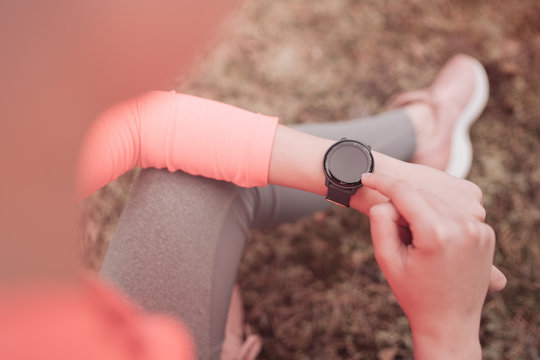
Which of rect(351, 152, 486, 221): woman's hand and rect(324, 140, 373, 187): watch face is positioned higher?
rect(324, 140, 373, 187): watch face

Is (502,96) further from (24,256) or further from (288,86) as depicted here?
(24,256)

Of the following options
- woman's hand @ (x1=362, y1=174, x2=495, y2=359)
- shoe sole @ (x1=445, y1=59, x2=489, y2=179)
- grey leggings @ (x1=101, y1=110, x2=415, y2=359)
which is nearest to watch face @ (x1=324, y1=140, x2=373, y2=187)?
woman's hand @ (x1=362, y1=174, x2=495, y2=359)

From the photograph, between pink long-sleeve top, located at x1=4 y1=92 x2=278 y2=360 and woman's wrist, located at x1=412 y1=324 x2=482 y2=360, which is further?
pink long-sleeve top, located at x1=4 y1=92 x2=278 y2=360

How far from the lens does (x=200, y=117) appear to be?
0.83 meters

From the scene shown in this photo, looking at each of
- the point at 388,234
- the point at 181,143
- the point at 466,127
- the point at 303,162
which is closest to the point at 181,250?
the point at 181,143

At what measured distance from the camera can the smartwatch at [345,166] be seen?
774 mm

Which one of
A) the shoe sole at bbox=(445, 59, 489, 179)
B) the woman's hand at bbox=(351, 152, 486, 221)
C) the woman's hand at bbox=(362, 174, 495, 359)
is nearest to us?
the woman's hand at bbox=(362, 174, 495, 359)

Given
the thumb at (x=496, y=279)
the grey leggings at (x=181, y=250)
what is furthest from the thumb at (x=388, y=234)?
the grey leggings at (x=181, y=250)

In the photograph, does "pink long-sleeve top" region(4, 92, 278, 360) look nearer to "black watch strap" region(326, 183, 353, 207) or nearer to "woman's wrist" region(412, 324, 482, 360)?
"black watch strap" region(326, 183, 353, 207)

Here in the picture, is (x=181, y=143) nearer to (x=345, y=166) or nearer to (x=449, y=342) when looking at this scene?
(x=345, y=166)

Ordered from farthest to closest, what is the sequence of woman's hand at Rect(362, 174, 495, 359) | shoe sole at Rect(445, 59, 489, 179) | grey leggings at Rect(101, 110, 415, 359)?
shoe sole at Rect(445, 59, 489, 179)
grey leggings at Rect(101, 110, 415, 359)
woman's hand at Rect(362, 174, 495, 359)

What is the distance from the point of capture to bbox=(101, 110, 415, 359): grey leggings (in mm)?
848

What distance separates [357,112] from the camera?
1640 millimetres

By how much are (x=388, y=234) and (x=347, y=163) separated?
0.20m
